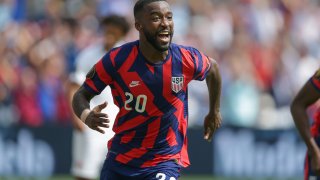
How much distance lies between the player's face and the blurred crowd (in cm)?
768

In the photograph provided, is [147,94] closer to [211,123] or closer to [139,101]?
[139,101]

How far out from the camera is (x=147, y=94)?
7992 millimetres

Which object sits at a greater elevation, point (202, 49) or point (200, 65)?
point (202, 49)

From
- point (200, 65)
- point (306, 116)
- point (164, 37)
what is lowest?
point (306, 116)

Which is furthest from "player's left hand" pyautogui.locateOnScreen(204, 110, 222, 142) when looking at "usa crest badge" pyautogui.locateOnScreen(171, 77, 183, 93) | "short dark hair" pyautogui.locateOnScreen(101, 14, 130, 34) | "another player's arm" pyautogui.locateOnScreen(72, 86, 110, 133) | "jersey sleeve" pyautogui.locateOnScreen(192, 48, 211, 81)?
"short dark hair" pyautogui.locateOnScreen(101, 14, 130, 34)

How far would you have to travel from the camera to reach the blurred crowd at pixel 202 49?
52.8ft

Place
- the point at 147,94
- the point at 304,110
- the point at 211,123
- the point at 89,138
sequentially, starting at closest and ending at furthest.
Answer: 1. the point at 147,94
2. the point at 304,110
3. the point at 211,123
4. the point at 89,138

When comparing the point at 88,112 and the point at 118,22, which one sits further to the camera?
the point at 118,22

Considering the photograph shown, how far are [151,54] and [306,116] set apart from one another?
56.3 inches

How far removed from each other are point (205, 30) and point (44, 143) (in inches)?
174

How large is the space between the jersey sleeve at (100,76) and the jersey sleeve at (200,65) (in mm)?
756

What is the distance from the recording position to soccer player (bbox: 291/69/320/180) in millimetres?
8078

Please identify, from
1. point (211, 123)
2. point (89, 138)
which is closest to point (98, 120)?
point (211, 123)

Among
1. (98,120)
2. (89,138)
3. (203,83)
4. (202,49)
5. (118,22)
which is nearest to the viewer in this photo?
(98,120)
